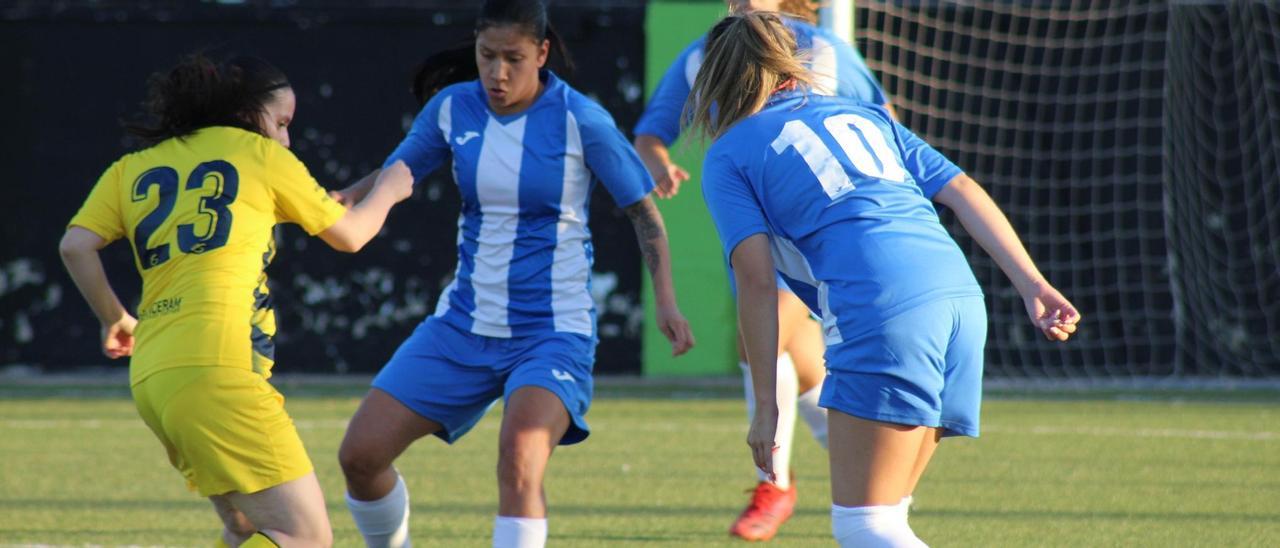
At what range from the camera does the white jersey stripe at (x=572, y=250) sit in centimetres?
417

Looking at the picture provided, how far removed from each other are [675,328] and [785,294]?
46.0 inches

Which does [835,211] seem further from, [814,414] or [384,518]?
[814,414]

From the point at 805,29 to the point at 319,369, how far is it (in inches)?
244

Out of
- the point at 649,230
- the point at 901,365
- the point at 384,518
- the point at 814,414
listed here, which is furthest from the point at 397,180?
the point at 814,414

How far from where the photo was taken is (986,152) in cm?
1023

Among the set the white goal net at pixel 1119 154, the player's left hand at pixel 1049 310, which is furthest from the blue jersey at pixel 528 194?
the white goal net at pixel 1119 154

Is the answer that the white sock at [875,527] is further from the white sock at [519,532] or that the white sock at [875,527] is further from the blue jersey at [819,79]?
the blue jersey at [819,79]

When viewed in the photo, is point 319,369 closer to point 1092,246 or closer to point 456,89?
point 1092,246

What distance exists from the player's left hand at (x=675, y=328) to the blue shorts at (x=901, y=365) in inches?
34.7

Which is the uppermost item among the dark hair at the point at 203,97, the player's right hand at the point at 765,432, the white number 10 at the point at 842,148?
the dark hair at the point at 203,97

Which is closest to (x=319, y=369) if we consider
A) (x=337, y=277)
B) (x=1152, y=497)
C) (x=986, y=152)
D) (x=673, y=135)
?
(x=337, y=277)

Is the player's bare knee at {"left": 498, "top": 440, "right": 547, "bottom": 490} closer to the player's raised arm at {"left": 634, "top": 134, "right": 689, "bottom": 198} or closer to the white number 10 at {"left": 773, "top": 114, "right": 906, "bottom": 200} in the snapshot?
the white number 10 at {"left": 773, "top": 114, "right": 906, "bottom": 200}

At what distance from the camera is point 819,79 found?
4.69 m

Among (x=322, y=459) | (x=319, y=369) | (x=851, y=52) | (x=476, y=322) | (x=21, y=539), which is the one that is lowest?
(x=319, y=369)
